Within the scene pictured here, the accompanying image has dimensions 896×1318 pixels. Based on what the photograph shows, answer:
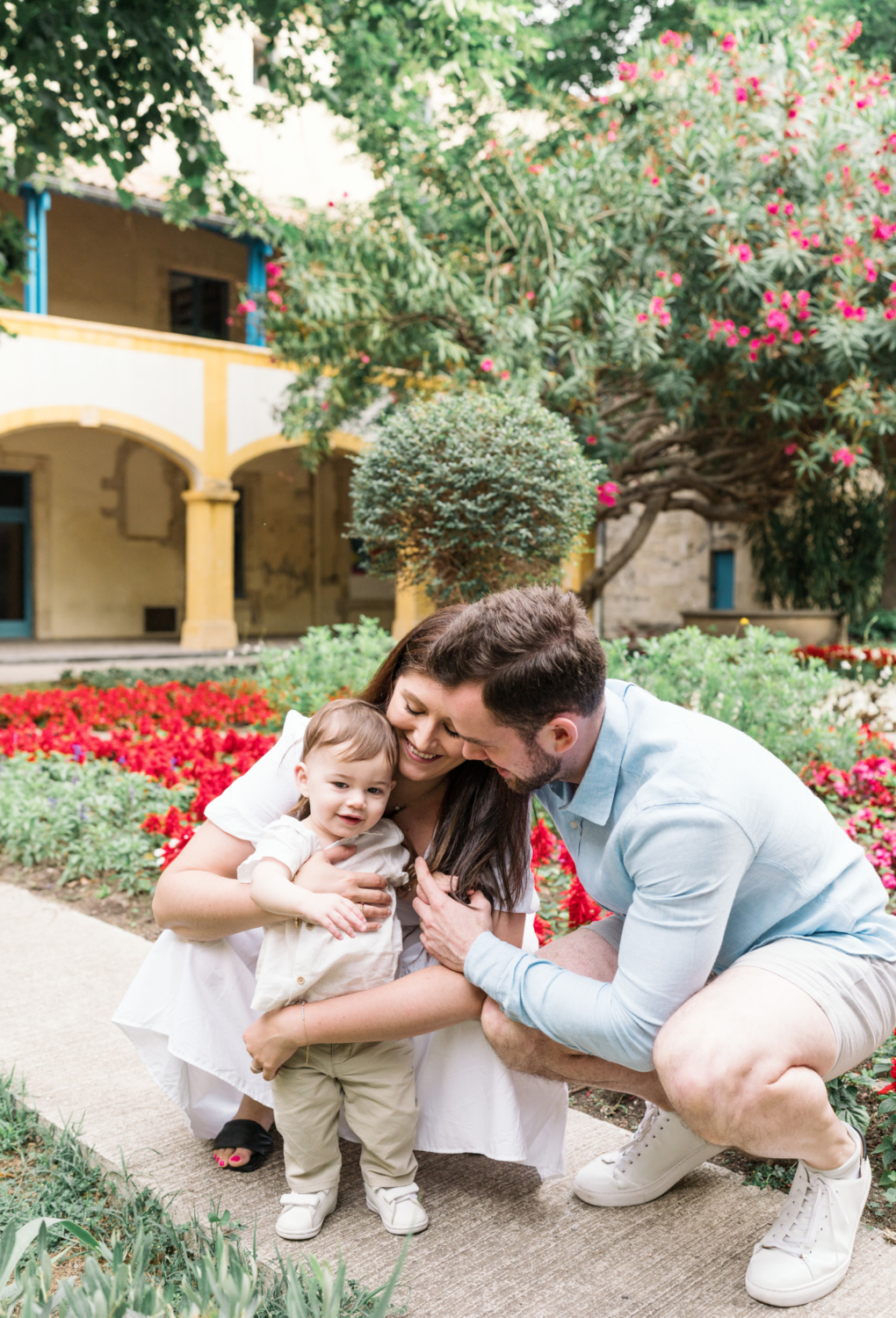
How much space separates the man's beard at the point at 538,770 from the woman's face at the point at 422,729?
0.21 meters

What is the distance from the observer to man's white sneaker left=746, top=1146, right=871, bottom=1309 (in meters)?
1.78

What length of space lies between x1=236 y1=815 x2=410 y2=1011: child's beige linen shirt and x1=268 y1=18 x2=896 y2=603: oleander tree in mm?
7226

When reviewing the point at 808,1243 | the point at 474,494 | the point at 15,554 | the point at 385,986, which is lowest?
the point at 808,1243

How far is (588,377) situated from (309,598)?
441 inches

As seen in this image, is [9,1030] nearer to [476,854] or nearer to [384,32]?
[476,854]

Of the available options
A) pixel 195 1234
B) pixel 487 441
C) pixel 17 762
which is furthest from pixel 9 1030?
pixel 487 441

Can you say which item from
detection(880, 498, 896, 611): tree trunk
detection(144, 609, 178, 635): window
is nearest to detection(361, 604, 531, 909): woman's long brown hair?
detection(880, 498, 896, 611): tree trunk

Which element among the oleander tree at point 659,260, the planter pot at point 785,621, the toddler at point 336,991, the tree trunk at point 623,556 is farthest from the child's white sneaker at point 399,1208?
the planter pot at point 785,621

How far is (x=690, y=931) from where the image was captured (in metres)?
1.67

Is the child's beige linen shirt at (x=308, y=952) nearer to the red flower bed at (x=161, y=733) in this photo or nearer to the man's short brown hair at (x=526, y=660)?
the man's short brown hair at (x=526, y=660)

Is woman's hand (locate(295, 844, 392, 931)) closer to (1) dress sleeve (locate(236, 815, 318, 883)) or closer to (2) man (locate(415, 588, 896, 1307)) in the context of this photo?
(1) dress sleeve (locate(236, 815, 318, 883))

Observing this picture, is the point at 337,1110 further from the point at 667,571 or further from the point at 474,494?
the point at 667,571

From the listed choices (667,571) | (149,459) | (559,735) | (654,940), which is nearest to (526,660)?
(559,735)

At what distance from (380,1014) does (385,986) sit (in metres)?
0.05
